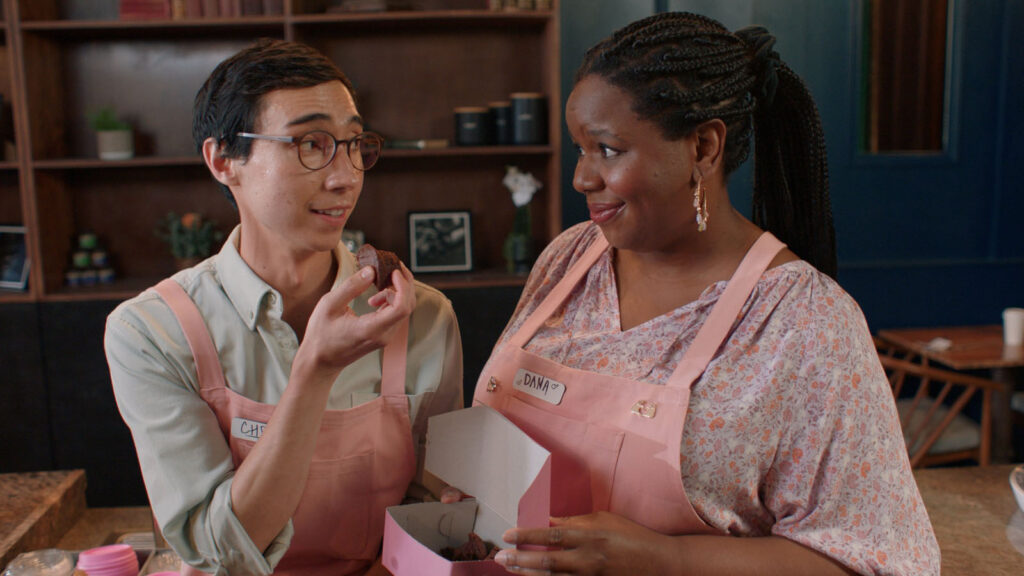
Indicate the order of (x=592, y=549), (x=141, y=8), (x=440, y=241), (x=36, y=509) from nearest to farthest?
(x=592, y=549)
(x=36, y=509)
(x=141, y=8)
(x=440, y=241)

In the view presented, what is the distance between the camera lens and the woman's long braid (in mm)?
1211

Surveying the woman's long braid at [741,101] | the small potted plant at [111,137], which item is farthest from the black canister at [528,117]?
the woman's long braid at [741,101]

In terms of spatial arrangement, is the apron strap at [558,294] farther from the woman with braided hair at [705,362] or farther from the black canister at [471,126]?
the black canister at [471,126]

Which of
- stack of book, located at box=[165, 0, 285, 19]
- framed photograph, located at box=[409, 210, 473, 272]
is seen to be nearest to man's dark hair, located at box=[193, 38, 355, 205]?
stack of book, located at box=[165, 0, 285, 19]

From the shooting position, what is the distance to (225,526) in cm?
116

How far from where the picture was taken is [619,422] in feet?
4.14

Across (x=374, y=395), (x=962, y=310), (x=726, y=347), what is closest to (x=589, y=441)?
A: (x=726, y=347)

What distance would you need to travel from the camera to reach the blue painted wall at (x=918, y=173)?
158 inches

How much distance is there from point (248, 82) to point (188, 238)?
2738 mm

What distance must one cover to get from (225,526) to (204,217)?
3100 millimetres

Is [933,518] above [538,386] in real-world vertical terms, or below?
below

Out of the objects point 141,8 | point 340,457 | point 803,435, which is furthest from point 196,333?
point 141,8

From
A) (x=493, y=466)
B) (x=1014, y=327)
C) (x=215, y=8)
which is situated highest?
(x=215, y=8)

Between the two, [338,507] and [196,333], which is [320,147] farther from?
[338,507]
